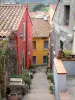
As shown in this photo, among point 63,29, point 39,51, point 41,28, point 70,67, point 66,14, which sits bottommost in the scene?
point 39,51

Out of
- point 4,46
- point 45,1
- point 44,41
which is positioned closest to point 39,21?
point 44,41

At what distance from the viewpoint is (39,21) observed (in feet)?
132

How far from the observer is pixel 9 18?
752 inches

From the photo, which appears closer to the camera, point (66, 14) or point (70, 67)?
point (70, 67)

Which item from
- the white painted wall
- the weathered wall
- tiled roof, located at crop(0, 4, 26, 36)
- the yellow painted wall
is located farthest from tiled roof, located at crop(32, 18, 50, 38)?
the white painted wall

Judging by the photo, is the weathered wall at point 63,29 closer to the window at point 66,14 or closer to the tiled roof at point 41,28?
the window at point 66,14

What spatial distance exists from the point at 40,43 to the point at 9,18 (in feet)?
58.6

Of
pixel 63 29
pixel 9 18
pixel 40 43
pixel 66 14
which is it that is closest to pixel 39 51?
pixel 40 43

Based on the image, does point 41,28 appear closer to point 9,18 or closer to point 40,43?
point 40,43

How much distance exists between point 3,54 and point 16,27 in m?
4.83

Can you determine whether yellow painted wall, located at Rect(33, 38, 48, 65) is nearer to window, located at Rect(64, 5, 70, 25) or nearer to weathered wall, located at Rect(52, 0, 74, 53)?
weathered wall, located at Rect(52, 0, 74, 53)

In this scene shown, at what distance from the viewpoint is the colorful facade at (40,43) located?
35844 mm

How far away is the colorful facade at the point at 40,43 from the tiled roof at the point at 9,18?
1337 cm

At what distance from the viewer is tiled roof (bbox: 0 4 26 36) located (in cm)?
1648
